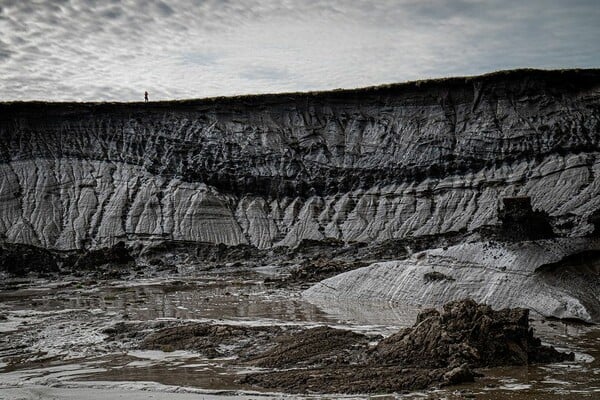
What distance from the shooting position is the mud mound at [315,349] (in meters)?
11.4

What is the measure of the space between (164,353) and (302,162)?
26.5 metres

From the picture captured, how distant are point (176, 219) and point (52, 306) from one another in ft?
52.5

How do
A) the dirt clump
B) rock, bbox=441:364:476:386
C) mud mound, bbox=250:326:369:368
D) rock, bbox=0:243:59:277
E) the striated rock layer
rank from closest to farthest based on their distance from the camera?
rock, bbox=441:364:476:386, mud mound, bbox=250:326:369:368, the dirt clump, the striated rock layer, rock, bbox=0:243:59:277

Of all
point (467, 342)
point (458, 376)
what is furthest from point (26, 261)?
point (458, 376)

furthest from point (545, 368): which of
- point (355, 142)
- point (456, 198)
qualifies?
point (355, 142)

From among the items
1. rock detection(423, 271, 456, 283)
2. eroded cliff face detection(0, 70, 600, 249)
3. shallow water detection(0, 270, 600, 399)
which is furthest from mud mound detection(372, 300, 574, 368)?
eroded cliff face detection(0, 70, 600, 249)

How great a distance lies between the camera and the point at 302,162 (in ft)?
127

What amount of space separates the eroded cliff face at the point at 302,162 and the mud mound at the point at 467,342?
19891mm

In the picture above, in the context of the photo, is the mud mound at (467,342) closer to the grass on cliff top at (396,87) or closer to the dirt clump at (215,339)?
the dirt clump at (215,339)

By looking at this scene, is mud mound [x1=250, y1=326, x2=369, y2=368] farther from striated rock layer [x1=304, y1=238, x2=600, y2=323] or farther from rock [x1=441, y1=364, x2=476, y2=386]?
striated rock layer [x1=304, y1=238, x2=600, y2=323]

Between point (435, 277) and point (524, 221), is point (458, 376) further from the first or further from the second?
point (435, 277)

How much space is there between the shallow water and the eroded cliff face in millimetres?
→ 10825

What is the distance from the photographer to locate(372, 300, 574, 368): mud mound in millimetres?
10688

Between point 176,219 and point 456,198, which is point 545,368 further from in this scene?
point 176,219
